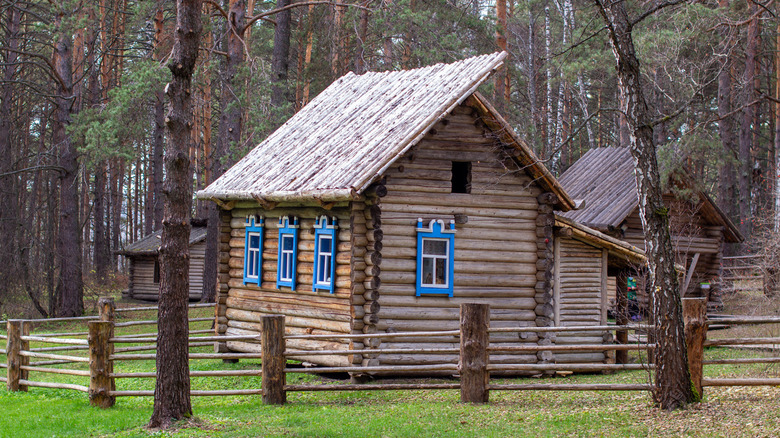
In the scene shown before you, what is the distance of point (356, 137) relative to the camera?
1612 centimetres

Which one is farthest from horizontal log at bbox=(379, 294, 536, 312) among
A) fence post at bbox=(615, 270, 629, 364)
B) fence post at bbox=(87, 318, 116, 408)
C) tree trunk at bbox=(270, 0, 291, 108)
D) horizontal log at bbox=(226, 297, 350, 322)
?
tree trunk at bbox=(270, 0, 291, 108)

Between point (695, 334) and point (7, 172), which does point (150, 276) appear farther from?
point (695, 334)

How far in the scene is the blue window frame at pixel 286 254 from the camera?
15.9 metres

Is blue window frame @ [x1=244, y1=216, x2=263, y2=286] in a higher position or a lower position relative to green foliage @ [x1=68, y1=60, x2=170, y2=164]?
lower

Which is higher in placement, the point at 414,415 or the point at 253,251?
the point at 253,251

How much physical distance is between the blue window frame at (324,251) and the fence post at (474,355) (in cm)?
411

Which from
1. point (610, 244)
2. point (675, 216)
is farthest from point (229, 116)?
point (675, 216)

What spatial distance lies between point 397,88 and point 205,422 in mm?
9894

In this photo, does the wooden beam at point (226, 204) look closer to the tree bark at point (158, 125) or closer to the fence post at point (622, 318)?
the tree bark at point (158, 125)

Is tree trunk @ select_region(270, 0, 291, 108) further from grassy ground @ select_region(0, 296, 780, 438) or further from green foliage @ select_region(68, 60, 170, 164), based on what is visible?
grassy ground @ select_region(0, 296, 780, 438)

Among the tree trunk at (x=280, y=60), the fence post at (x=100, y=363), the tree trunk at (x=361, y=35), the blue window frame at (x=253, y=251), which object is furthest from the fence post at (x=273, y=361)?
the tree trunk at (x=361, y=35)

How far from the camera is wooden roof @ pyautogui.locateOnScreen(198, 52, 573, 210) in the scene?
559 inches

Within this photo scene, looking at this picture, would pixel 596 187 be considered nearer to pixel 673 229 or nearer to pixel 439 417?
pixel 673 229

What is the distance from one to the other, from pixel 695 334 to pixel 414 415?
3.82m
